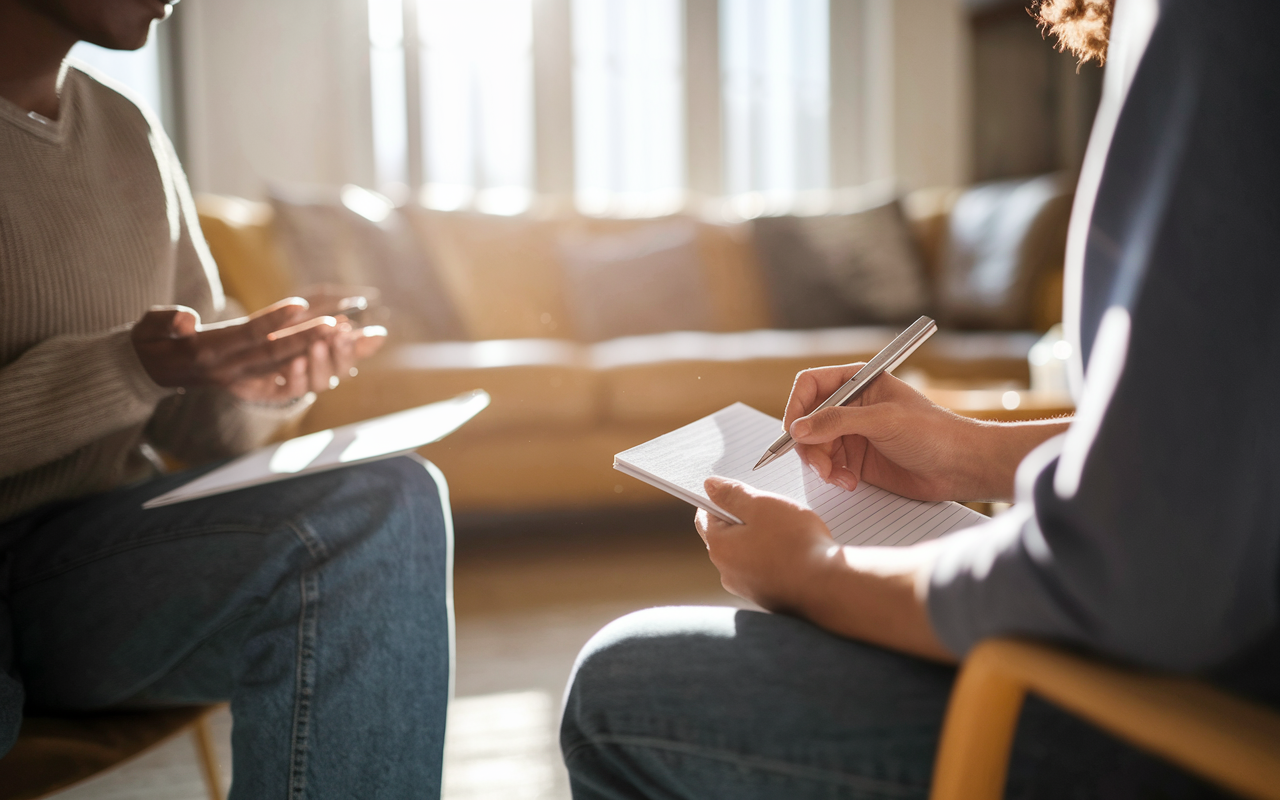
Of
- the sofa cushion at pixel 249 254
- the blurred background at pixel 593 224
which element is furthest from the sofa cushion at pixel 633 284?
the sofa cushion at pixel 249 254

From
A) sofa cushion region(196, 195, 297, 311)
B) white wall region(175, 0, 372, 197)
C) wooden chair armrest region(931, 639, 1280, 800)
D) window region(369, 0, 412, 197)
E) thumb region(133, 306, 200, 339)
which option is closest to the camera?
wooden chair armrest region(931, 639, 1280, 800)

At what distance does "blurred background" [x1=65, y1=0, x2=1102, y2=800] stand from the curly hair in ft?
0.10

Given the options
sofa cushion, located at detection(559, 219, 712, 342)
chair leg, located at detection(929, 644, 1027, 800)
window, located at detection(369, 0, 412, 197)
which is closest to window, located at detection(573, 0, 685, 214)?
window, located at detection(369, 0, 412, 197)

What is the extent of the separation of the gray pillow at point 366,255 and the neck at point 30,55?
1.02 meters

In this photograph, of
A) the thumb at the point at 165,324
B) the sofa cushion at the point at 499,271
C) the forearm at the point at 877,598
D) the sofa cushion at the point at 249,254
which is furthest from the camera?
the sofa cushion at the point at 499,271

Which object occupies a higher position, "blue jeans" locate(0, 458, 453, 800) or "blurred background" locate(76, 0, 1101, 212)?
"blurred background" locate(76, 0, 1101, 212)

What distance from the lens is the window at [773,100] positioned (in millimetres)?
3127

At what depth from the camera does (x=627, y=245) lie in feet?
6.34

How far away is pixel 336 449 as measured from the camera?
0.55 meters

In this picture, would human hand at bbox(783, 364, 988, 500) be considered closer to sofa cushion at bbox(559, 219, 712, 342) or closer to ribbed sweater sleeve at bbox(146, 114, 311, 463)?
ribbed sweater sleeve at bbox(146, 114, 311, 463)

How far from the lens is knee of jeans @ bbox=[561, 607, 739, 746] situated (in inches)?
14.8

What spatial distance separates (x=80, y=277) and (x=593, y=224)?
167 cm

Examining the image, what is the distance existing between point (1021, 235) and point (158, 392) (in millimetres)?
1957

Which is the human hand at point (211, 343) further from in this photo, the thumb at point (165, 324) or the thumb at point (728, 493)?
the thumb at point (728, 493)
